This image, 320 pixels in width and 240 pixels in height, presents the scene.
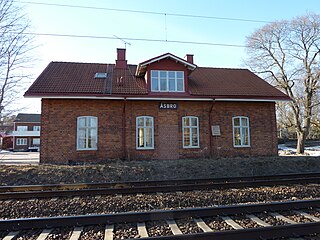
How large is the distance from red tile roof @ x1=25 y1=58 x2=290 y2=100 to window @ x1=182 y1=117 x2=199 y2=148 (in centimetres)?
159

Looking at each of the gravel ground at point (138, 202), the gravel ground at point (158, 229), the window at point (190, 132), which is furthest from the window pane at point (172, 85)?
the gravel ground at point (158, 229)

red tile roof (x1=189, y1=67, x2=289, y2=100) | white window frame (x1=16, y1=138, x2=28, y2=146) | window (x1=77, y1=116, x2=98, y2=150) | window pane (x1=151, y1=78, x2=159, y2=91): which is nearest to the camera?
window (x1=77, y1=116, x2=98, y2=150)

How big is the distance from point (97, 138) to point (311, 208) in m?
11.2

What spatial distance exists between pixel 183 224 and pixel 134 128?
9942 millimetres

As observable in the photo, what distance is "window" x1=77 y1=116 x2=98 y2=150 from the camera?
14148 mm

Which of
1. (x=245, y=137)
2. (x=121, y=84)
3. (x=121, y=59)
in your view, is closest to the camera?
(x=121, y=84)

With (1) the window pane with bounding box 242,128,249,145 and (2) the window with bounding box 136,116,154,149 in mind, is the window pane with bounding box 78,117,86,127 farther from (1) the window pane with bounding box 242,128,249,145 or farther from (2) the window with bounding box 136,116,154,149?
(1) the window pane with bounding box 242,128,249,145

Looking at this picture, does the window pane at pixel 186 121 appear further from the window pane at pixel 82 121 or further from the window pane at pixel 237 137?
the window pane at pixel 82 121

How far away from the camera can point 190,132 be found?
15.4m

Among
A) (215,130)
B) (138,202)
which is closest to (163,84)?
(215,130)

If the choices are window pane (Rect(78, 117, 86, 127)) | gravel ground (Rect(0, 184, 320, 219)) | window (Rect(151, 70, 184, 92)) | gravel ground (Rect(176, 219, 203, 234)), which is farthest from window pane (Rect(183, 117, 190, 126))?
gravel ground (Rect(176, 219, 203, 234))

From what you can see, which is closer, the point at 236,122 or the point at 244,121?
the point at 236,122

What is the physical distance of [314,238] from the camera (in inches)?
172

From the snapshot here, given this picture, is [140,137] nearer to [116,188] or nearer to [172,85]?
[172,85]
